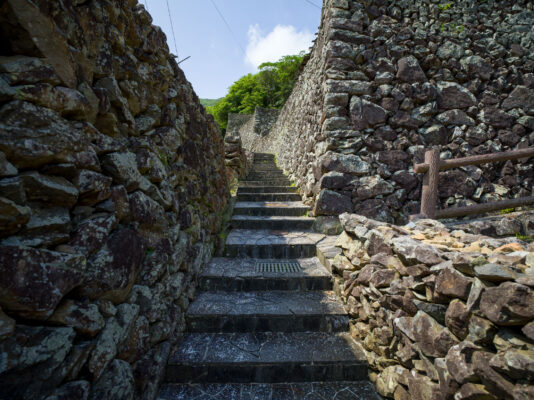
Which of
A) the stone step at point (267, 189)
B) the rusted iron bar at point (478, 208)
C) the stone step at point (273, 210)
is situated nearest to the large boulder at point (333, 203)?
the stone step at point (273, 210)

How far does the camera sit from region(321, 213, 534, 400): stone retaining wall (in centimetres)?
113

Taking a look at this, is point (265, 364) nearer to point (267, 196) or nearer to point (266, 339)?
point (266, 339)

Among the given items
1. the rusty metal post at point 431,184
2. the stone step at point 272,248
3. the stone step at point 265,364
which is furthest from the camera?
the stone step at point 272,248

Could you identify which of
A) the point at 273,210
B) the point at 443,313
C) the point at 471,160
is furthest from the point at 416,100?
the point at 443,313

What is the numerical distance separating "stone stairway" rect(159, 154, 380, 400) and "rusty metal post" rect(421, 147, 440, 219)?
1630mm

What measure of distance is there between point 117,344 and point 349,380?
6.02 feet

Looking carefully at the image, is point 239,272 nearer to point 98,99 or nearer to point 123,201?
point 123,201

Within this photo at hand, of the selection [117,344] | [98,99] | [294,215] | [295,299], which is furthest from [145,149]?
[294,215]

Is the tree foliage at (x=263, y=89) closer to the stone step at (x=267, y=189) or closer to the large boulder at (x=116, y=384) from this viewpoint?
the stone step at (x=267, y=189)

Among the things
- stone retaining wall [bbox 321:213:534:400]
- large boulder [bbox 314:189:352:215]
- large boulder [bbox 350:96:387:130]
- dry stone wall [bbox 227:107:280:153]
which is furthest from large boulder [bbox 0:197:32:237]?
dry stone wall [bbox 227:107:280:153]

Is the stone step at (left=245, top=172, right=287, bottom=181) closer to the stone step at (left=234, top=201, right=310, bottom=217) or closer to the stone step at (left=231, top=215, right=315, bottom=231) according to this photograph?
the stone step at (left=234, top=201, right=310, bottom=217)

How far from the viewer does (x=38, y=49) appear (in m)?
1.18

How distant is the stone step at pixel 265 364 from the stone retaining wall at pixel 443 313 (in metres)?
0.24

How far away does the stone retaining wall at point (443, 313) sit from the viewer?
3.72 ft
